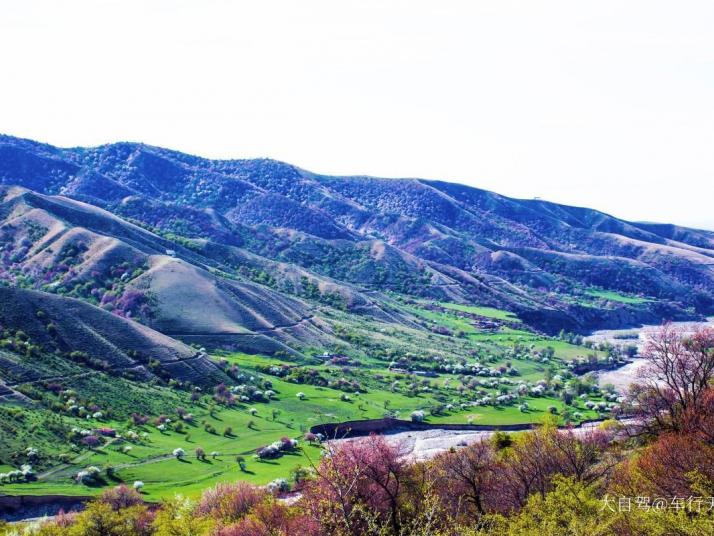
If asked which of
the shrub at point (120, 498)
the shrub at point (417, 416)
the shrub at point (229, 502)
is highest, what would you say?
the shrub at point (229, 502)

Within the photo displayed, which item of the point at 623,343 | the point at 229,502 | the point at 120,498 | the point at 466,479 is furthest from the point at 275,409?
the point at 623,343

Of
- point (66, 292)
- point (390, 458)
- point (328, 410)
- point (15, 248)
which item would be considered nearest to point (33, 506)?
point (390, 458)

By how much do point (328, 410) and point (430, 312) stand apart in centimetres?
8941

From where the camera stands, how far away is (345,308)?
155500mm

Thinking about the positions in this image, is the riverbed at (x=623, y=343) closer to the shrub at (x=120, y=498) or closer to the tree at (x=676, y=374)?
the tree at (x=676, y=374)

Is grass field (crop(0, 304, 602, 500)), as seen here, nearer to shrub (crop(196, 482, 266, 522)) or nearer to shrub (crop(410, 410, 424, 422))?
shrub (crop(410, 410, 424, 422))

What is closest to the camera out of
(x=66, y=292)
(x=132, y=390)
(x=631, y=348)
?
(x=132, y=390)

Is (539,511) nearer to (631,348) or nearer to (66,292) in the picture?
(66,292)

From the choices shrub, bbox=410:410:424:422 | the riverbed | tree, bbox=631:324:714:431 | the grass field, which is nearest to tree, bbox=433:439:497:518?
the grass field

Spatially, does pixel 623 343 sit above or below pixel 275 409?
above

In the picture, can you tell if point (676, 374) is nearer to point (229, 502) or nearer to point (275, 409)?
point (229, 502)

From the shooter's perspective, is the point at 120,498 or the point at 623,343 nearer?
the point at 120,498

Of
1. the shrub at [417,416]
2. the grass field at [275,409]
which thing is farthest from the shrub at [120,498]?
the shrub at [417,416]

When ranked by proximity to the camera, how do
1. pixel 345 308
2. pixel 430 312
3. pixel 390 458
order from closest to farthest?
pixel 390 458 < pixel 345 308 < pixel 430 312
